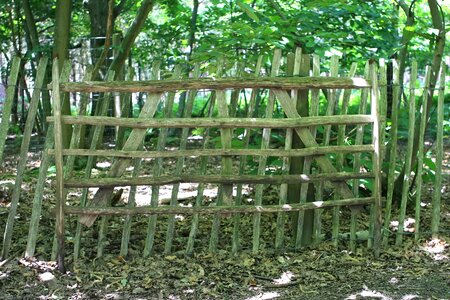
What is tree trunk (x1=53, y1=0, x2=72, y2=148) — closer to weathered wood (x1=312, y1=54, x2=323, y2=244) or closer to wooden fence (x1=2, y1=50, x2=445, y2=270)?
wooden fence (x1=2, y1=50, x2=445, y2=270)

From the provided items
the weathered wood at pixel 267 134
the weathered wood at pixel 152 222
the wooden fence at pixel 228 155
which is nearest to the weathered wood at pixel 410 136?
the wooden fence at pixel 228 155

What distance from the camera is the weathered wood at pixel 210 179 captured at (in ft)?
14.0

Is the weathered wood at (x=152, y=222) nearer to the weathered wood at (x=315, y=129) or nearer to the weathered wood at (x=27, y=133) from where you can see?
the weathered wood at (x=27, y=133)

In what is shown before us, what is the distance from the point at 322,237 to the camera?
16.5 ft

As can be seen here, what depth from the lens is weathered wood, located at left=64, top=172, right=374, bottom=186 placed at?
4.27 m

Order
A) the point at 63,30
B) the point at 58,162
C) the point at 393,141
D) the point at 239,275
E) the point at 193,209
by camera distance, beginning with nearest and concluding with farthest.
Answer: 1. the point at 58,162
2. the point at 239,275
3. the point at 193,209
4. the point at 393,141
5. the point at 63,30

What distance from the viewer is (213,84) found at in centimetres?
423

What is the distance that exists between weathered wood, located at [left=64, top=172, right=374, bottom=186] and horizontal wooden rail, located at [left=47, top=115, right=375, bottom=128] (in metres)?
0.39

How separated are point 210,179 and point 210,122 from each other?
0.44 metres

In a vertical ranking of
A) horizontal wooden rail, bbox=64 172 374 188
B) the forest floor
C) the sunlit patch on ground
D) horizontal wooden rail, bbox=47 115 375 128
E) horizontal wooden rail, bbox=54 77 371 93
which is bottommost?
the forest floor

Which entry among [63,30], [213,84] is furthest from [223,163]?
[63,30]

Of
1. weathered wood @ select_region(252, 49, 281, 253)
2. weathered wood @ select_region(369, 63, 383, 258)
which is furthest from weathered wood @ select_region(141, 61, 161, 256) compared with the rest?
weathered wood @ select_region(369, 63, 383, 258)

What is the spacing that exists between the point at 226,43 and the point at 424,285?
108 inches

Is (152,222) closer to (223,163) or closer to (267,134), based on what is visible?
(223,163)
